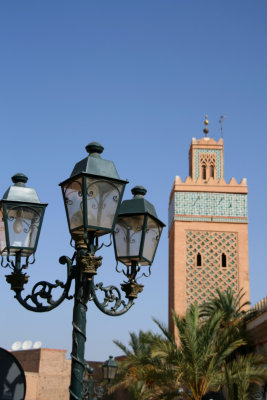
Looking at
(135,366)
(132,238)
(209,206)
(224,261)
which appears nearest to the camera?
(132,238)

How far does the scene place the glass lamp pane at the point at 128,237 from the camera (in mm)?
3925

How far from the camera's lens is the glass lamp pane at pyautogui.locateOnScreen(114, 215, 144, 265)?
12.9 feet

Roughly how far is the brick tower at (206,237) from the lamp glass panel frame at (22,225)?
1706 cm

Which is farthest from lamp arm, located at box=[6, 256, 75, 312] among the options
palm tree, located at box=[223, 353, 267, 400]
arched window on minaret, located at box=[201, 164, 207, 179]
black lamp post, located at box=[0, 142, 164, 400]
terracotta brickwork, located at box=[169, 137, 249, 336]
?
arched window on minaret, located at box=[201, 164, 207, 179]

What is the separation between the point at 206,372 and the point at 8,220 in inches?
366

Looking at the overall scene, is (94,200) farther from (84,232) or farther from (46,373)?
(46,373)

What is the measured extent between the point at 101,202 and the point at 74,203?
16 centimetres

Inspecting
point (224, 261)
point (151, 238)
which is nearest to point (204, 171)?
point (224, 261)

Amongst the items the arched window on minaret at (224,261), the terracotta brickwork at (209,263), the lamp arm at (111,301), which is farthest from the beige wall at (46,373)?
the lamp arm at (111,301)

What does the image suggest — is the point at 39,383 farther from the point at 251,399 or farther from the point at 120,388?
the point at 251,399

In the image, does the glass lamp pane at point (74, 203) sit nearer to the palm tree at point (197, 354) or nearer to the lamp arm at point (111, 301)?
the lamp arm at point (111, 301)

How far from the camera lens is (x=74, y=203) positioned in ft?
11.6

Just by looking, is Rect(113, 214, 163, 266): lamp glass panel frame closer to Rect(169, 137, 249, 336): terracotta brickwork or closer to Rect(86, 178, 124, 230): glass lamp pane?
Rect(86, 178, 124, 230): glass lamp pane

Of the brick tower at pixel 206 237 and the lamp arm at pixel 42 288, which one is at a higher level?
the brick tower at pixel 206 237
